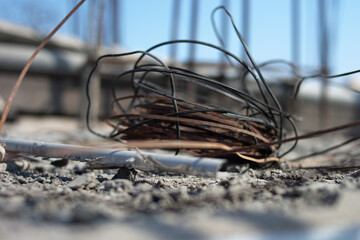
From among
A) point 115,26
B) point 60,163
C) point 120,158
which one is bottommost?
point 60,163

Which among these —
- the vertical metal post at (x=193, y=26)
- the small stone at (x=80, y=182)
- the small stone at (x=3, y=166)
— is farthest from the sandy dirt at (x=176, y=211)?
the vertical metal post at (x=193, y=26)

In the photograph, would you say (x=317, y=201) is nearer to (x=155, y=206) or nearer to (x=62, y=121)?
(x=155, y=206)

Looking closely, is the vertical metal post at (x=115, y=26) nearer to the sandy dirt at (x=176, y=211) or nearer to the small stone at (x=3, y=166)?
the small stone at (x=3, y=166)

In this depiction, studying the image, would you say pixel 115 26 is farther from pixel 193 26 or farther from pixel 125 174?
pixel 125 174

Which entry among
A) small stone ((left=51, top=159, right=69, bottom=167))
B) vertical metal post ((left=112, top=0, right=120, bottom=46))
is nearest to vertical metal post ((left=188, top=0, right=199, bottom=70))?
vertical metal post ((left=112, top=0, right=120, bottom=46))

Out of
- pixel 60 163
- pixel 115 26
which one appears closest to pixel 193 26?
pixel 115 26

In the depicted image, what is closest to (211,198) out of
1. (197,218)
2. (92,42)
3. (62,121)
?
(197,218)
